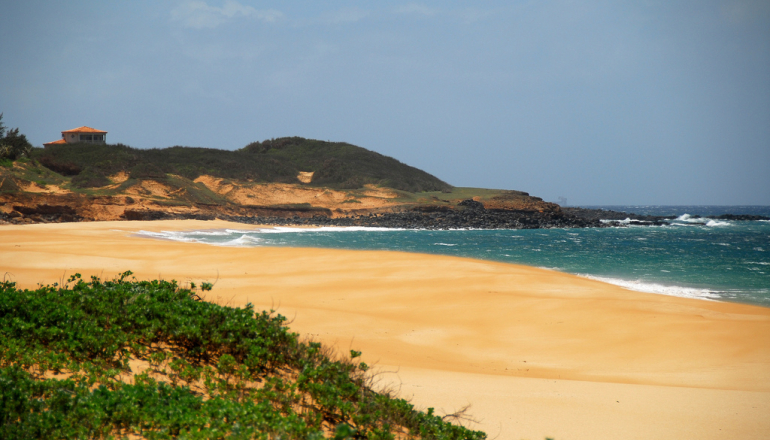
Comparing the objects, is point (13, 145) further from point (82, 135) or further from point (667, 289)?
point (667, 289)

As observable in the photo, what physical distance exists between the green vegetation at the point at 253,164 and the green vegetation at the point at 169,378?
4668cm

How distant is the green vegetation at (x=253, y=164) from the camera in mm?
51375

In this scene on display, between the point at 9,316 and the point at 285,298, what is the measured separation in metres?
6.29

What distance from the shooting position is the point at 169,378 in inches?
166

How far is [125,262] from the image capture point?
1502 centimetres

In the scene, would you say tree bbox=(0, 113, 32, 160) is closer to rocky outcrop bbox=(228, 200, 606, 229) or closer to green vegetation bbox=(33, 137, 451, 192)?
green vegetation bbox=(33, 137, 451, 192)

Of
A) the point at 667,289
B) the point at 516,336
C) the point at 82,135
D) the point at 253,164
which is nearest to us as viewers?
the point at 516,336

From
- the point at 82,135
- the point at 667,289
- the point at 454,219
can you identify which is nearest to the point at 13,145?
the point at 82,135

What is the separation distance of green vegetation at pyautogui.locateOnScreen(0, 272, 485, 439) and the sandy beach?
1.09 m

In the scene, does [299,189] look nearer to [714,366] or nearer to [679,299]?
[679,299]

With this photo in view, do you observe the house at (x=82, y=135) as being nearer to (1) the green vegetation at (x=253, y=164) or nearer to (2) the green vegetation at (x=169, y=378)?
(1) the green vegetation at (x=253, y=164)

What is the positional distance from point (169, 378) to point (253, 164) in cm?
6861

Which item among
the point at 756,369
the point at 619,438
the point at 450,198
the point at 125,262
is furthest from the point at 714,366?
the point at 450,198

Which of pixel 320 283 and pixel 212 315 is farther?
pixel 320 283
